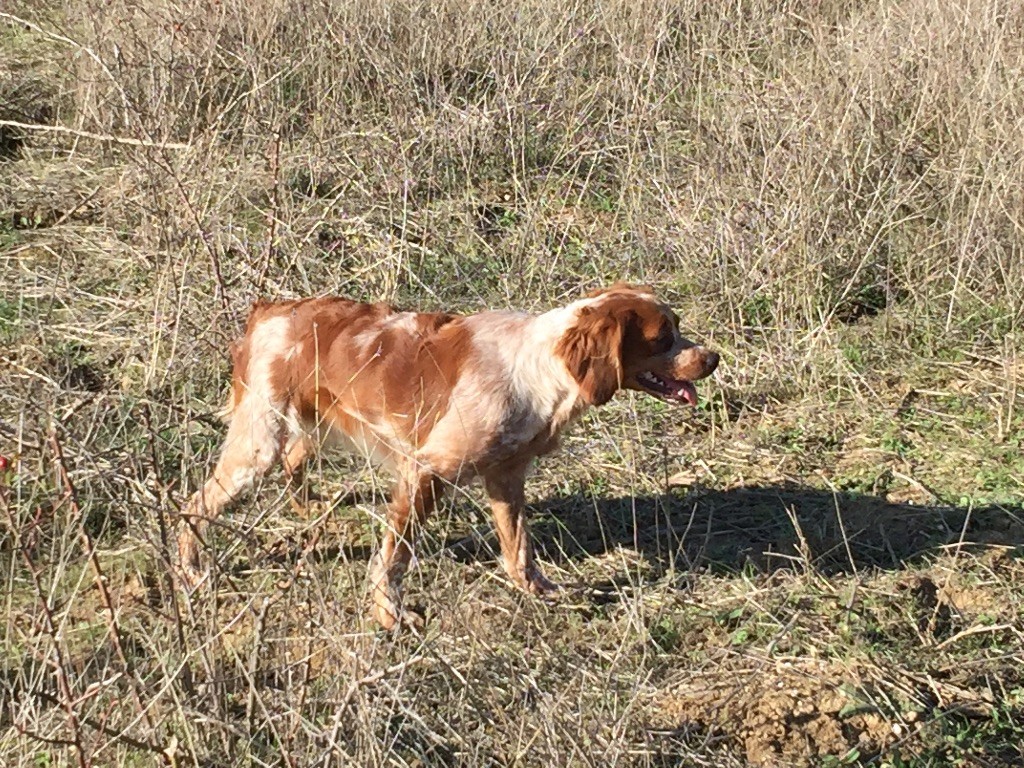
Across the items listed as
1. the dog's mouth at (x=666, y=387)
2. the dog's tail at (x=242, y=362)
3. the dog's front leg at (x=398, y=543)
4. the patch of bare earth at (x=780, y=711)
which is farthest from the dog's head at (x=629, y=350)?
the dog's tail at (x=242, y=362)

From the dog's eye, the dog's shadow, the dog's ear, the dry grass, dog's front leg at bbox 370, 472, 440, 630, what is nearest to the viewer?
the dry grass

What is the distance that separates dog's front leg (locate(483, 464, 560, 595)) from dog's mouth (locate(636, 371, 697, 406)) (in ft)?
1.54

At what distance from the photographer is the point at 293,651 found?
141 inches

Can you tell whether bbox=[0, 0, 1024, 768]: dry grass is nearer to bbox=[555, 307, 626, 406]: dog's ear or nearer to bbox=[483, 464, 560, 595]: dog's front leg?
bbox=[483, 464, 560, 595]: dog's front leg

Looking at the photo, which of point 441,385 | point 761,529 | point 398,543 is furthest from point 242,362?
point 761,529

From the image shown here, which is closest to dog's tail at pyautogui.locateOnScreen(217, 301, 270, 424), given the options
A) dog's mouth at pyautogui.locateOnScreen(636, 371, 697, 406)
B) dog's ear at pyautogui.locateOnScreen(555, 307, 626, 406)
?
dog's ear at pyautogui.locateOnScreen(555, 307, 626, 406)

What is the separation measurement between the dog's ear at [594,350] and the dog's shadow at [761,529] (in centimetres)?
61

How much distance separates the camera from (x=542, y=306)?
6.22 meters

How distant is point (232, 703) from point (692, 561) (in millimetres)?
1800

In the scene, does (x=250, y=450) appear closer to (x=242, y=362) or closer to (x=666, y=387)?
(x=242, y=362)

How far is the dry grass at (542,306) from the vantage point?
328cm

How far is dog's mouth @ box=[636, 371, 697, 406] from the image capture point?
14.3 ft

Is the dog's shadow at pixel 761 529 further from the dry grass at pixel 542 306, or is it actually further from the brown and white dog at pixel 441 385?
the brown and white dog at pixel 441 385

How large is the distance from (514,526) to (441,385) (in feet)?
1.75
